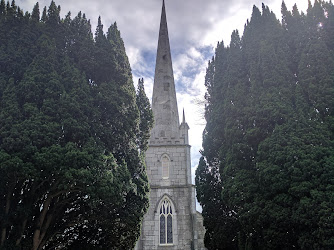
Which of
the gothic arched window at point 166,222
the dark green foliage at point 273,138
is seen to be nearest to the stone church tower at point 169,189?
the gothic arched window at point 166,222

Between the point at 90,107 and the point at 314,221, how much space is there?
27.2 feet

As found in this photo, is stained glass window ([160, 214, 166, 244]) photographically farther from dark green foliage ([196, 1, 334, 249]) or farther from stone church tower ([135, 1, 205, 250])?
dark green foliage ([196, 1, 334, 249])

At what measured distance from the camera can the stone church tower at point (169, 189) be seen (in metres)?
21.5

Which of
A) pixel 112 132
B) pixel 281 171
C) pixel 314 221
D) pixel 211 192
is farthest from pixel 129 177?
pixel 314 221

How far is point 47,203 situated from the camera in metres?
11.3

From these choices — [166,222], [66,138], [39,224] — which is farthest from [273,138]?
[166,222]

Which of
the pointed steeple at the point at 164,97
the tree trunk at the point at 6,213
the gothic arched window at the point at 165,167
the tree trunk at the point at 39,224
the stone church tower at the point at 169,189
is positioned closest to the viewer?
the tree trunk at the point at 6,213

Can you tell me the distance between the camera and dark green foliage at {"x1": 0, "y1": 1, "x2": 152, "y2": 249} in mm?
10414

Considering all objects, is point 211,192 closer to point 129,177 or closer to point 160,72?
point 129,177

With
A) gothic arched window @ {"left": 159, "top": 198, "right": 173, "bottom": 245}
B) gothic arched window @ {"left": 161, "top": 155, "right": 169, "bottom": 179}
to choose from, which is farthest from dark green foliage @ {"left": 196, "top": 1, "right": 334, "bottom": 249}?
gothic arched window @ {"left": 161, "top": 155, "right": 169, "bottom": 179}

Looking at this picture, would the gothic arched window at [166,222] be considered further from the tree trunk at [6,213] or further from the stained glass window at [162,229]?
the tree trunk at [6,213]

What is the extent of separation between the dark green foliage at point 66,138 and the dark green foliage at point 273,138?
3554 millimetres

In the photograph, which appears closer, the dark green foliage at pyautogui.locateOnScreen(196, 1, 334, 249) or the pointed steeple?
the dark green foliage at pyautogui.locateOnScreen(196, 1, 334, 249)

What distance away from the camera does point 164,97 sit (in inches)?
1049
